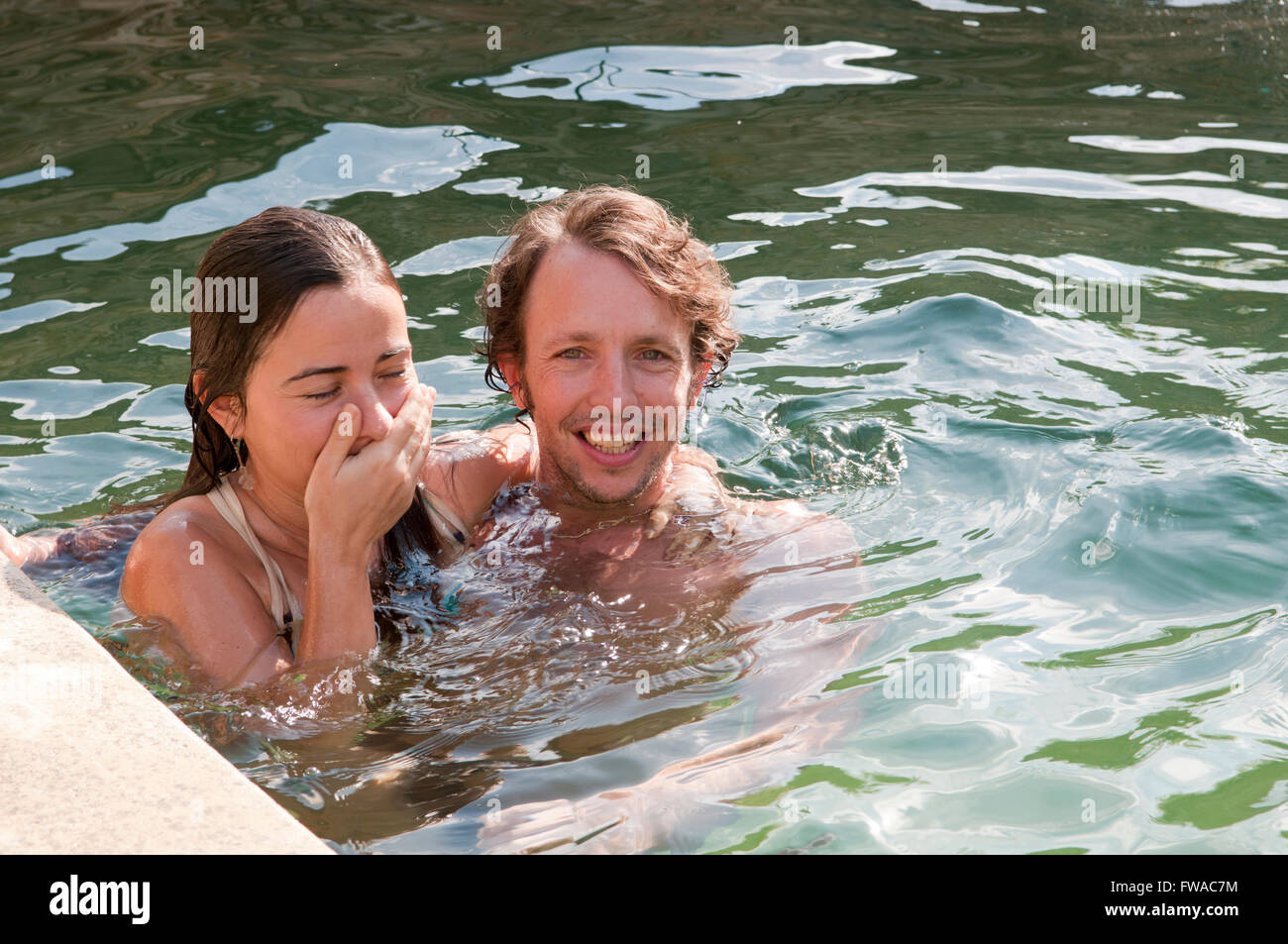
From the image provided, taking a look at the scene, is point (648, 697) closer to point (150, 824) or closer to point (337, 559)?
point (337, 559)

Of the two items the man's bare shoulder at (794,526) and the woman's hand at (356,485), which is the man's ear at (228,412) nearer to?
the woman's hand at (356,485)

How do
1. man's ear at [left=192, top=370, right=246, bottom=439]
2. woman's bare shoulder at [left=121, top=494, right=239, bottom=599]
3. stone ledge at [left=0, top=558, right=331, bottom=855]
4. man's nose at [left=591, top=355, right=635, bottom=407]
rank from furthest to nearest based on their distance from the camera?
man's nose at [left=591, top=355, right=635, bottom=407], man's ear at [left=192, top=370, right=246, bottom=439], woman's bare shoulder at [left=121, top=494, right=239, bottom=599], stone ledge at [left=0, top=558, right=331, bottom=855]

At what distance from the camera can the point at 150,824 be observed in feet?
7.77

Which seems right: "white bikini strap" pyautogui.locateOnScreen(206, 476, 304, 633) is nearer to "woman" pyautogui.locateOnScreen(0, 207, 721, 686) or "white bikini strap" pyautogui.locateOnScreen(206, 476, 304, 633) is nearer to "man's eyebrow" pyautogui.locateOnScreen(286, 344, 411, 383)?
"woman" pyautogui.locateOnScreen(0, 207, 721, 686)

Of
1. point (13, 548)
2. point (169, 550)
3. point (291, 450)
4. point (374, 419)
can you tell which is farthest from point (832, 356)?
point (13, 548)

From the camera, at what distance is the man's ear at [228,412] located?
3537mm

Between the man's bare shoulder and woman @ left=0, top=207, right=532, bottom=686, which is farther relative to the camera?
the man's bare shoulder

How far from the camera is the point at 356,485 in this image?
133 inches

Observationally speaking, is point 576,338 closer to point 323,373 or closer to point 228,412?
point 323,373

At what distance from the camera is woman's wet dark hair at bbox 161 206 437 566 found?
11.1ft

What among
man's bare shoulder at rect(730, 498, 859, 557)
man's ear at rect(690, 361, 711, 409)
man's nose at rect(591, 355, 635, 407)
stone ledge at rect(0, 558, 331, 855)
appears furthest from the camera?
man's ear at rect(690, 361, 711, 409)

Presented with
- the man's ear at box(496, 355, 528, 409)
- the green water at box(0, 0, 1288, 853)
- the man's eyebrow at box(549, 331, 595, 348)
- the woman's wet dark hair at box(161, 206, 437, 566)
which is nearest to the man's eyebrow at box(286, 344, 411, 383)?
the woman's wet dark hair at box(161, 206, 437, 566)

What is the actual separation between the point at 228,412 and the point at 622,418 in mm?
1084

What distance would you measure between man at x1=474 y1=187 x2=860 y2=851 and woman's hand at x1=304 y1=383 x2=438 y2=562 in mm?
695
